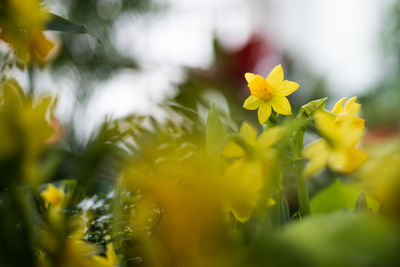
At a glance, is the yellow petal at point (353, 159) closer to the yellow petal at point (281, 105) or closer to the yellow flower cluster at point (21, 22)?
→ the yellow petal at point (281, 105)

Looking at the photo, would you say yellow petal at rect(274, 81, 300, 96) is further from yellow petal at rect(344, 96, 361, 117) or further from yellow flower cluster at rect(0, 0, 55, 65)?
yellow flower cluster at rect(0, 0, 55, 65)

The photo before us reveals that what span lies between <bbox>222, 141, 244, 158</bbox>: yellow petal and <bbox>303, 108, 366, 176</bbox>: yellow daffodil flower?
0.03 metres

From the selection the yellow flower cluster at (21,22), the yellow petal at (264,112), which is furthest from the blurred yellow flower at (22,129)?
the yellow petal at (264,112)

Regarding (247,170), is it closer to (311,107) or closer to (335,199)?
(311,107)

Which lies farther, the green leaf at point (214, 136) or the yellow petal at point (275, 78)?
the yellow petal at point (275, 78)

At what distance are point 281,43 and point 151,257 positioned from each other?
1.26m

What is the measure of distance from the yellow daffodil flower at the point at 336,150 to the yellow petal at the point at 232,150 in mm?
34

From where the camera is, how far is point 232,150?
18 cm

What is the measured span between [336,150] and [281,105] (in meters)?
0.08

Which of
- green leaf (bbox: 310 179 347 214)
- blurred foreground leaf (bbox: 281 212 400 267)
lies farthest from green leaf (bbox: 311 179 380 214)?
blurred foreground leaf (bbox: 281 212 400 267)

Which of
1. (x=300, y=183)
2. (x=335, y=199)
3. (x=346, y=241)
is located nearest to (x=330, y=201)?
(x=335, y=199)

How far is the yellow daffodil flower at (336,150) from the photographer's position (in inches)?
6.8

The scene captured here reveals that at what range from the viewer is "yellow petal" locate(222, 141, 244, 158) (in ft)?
0.57

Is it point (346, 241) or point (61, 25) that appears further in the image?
point (61, 25)
